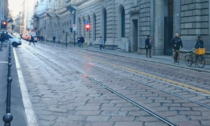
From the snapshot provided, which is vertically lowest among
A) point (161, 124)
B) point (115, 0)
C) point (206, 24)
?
point (161, 124)

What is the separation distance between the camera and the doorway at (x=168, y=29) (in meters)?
24.9

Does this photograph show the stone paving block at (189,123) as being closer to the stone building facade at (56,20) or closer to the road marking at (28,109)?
the road marking at (28,109)

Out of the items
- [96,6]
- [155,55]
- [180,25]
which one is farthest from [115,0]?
[180,25]

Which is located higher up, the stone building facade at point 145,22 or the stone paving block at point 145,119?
the stone building facade at point 145,22

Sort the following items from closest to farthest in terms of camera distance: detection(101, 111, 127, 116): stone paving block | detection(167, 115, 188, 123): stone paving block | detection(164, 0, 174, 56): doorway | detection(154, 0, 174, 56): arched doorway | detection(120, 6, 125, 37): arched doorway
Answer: detection(167, 115, 188, 123): stone paving block < detection(101, 111, 127, 116): stone paving block < detection(164, 0, 174, 56): doorway < detection(154, 0, 174, 56): arched doorway < detection(120, 6, 125, 37): arched doorway

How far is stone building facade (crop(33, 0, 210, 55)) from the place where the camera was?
1972cm

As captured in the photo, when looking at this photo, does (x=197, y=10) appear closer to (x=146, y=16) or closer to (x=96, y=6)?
(x=146, y=16)

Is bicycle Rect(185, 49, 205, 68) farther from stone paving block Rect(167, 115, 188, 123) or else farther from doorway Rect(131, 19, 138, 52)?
doorway Rect(131, 19, 138, 52)

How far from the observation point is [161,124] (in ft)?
18.5

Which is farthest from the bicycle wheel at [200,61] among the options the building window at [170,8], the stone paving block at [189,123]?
the stone paving block at [189,123]

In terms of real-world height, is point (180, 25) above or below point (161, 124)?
above

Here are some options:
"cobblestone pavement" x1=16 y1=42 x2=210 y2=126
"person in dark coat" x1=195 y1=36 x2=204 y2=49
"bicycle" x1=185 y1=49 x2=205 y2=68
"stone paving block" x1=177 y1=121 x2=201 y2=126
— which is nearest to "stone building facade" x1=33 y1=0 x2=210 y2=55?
"person in dark coat" x1=195 y1=36 x2=204 y2=49

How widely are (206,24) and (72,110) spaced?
14.1 metres

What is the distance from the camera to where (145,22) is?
87.0 feet
